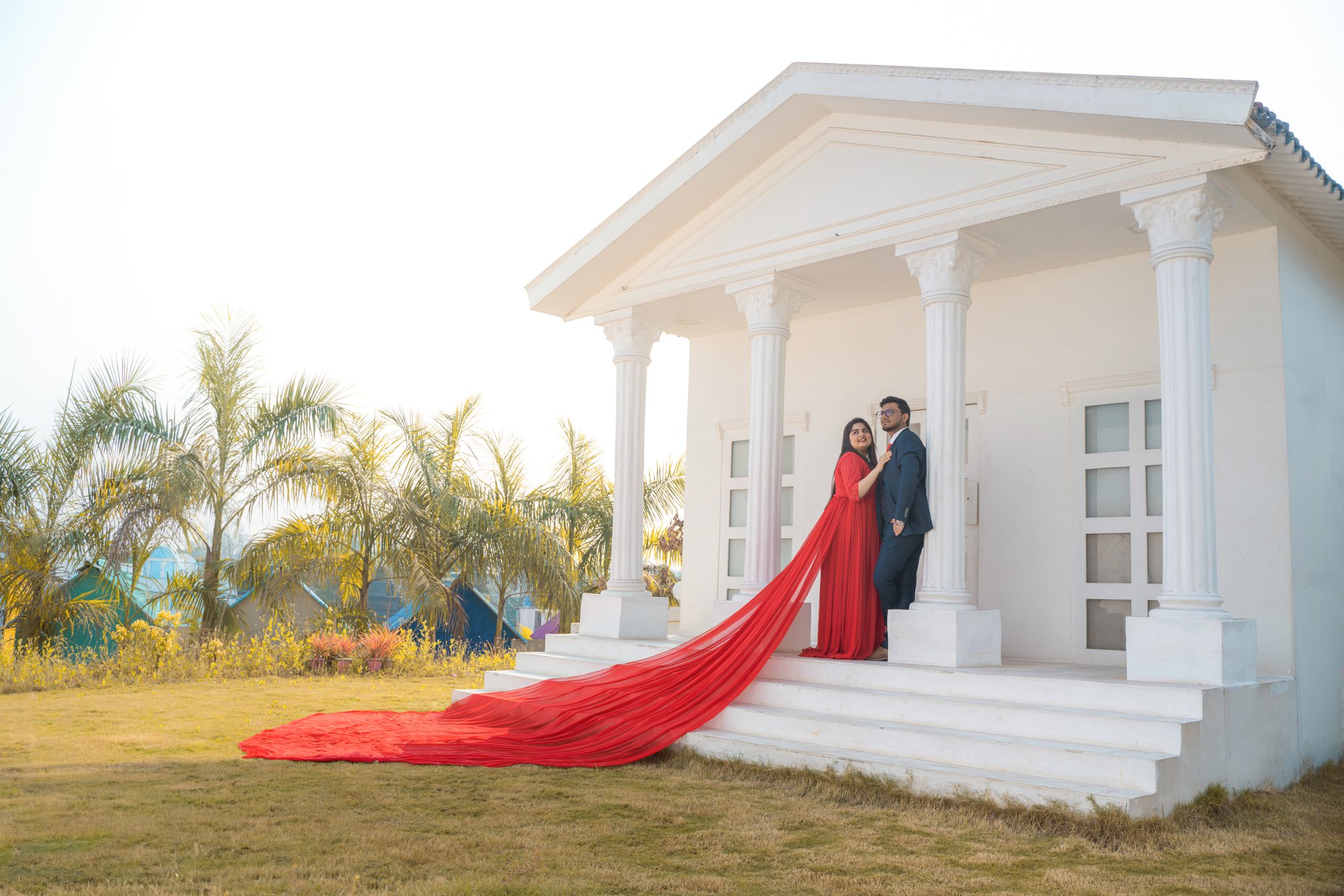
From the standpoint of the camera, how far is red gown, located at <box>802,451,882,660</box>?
8109mm

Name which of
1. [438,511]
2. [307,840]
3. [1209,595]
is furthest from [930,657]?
[438,511]

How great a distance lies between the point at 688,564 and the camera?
1148 centimetres

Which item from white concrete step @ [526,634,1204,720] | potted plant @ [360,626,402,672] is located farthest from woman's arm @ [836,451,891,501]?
potted plant @ [360,626,402,672]

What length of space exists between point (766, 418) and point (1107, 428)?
2841mm

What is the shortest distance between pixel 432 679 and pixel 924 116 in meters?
9.09

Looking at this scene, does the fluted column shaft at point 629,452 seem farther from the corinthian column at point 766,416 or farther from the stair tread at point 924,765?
the stair tread at point 924,765

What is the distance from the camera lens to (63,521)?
41.5ft

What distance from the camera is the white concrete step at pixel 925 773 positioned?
17.8 ft

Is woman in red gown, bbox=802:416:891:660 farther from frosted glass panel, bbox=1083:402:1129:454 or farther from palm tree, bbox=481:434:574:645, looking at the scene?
palm tree, bbox=481:434:574:645

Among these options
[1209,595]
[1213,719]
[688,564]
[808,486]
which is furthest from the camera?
[688,564]

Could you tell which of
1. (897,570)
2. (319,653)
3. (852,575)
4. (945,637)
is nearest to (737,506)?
(852,575)

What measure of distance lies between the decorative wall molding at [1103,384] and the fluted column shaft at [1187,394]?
1492 millimetres

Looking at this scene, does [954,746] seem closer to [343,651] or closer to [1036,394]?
[1036,394]

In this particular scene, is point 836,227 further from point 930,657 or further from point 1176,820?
point 1176,820
